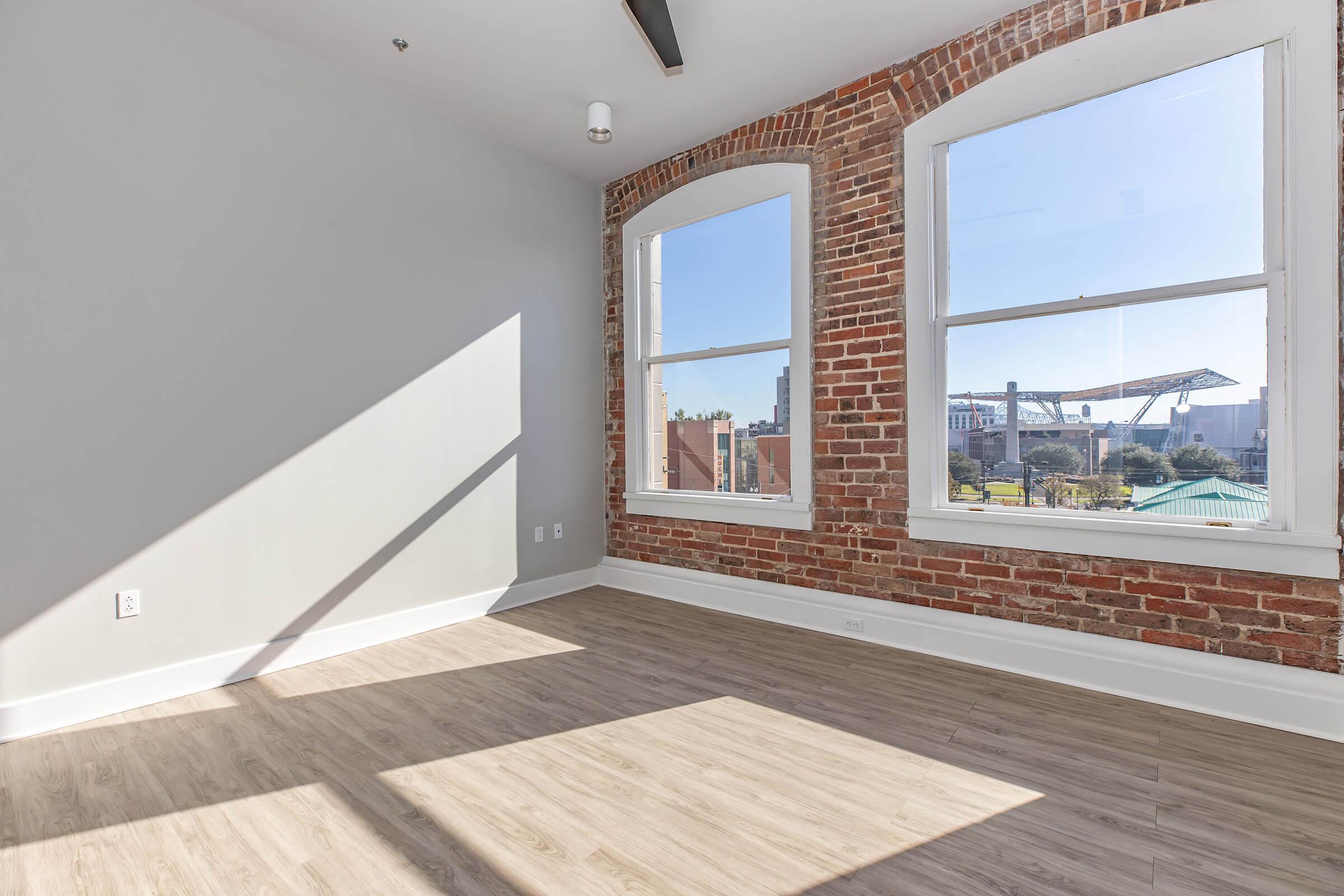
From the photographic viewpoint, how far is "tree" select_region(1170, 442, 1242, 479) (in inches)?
98.0

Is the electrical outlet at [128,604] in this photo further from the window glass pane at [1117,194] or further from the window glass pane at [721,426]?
the window glass pane at [1117,194]

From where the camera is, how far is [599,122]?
3576mm

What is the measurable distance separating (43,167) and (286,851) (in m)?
2.73

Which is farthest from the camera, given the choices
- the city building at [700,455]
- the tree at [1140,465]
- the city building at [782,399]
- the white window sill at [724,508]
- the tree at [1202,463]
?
the city building at [700,455]

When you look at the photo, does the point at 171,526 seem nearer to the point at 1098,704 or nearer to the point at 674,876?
the point at 674,876

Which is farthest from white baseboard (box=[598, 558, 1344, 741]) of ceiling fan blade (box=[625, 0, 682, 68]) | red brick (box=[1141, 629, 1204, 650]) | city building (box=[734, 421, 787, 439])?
ceiling fan blade (box=[625, 0, 682, 68])

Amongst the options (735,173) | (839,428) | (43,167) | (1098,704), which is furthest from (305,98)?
(1098,704)

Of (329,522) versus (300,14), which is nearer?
(300,14)

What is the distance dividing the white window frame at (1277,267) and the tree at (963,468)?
0.27m

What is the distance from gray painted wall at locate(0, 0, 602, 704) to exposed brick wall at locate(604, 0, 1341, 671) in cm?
166

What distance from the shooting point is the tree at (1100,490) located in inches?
108

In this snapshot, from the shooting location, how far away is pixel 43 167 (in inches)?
94.2

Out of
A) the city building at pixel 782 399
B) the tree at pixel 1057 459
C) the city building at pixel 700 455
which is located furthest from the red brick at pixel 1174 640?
the city building at pixel 700 455

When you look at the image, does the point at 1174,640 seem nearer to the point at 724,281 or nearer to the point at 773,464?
the point at 773,464
